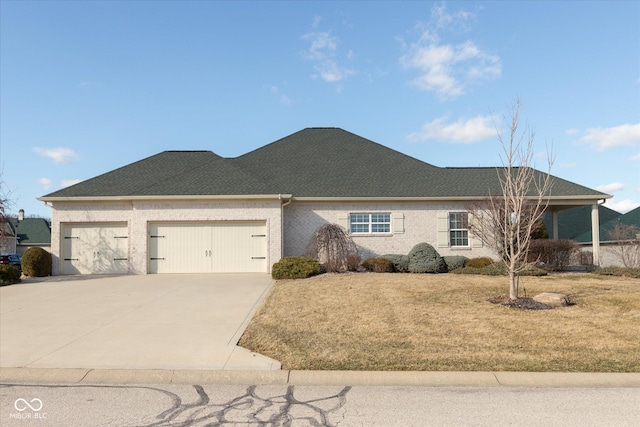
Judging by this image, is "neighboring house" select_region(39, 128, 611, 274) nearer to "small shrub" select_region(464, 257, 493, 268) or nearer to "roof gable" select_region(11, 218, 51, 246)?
"small shrub" select_region(464, 257, 493, 268)

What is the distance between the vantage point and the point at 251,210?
19000 mm

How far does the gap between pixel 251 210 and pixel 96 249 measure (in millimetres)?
7091

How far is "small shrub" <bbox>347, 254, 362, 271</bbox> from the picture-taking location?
59.8ft

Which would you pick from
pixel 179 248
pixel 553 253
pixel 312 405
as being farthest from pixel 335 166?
pixel 312 405

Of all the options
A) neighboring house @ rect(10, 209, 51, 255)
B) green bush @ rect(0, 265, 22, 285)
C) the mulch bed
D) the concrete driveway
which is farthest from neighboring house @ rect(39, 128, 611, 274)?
neighboring house @ rect(10, 209, 51, 255)

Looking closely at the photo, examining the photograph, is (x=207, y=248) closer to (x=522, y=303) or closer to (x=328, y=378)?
(x=522, y=303)

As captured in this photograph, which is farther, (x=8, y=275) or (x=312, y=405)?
(x=8, y=275)

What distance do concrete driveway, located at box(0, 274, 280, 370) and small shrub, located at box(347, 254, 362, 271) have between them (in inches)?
140

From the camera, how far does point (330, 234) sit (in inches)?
736

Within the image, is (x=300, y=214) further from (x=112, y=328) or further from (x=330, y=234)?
(x=112, y=328)

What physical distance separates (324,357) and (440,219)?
1461 centimetres

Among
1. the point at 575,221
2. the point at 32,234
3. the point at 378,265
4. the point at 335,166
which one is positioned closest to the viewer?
the point at 378,265

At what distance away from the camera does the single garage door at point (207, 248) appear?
62.4 ft

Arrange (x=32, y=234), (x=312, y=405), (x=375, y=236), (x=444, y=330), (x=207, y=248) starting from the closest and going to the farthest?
(x=312, y=405)
(x=444, y=330)
(x=207, y=248)
(x=375, y=236)
(x=32, y=234)
